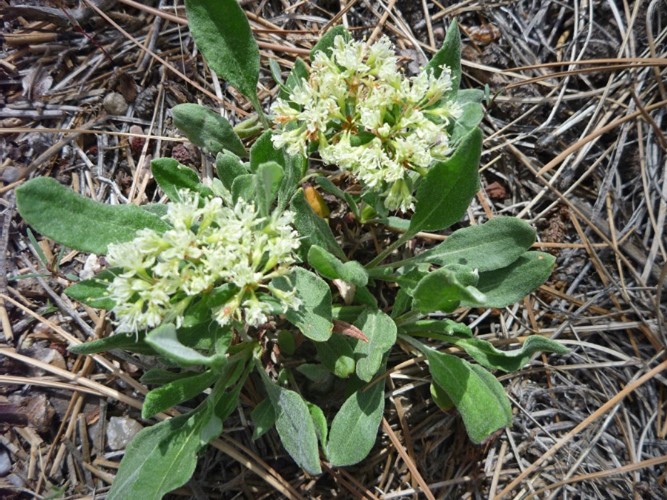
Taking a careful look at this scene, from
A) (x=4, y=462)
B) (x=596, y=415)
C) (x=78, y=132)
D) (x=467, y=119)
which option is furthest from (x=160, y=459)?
(x=596, y=415)

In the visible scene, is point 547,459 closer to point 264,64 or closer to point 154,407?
point 154,407

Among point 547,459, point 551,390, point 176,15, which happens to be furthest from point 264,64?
point 547,459

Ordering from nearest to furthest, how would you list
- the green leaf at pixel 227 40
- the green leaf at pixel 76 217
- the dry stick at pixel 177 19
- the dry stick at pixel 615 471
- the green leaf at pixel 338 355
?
the green leaf at pixel 76 217 < the green leaf at pixel 338 355 < the green leaf at pixel 227 40 < the dry stick at pixel 615 471 < the dry stick at pixel 177 19

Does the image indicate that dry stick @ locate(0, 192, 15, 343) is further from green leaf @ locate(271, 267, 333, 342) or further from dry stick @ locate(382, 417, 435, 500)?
dry stick @ locate(382, 417, 435, 500)

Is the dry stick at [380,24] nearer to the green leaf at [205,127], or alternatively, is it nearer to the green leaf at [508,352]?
the green leaf at [205,127]

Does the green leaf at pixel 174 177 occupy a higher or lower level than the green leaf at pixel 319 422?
higher

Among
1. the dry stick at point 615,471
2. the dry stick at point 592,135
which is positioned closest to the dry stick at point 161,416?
the dry stick at point 615,471
